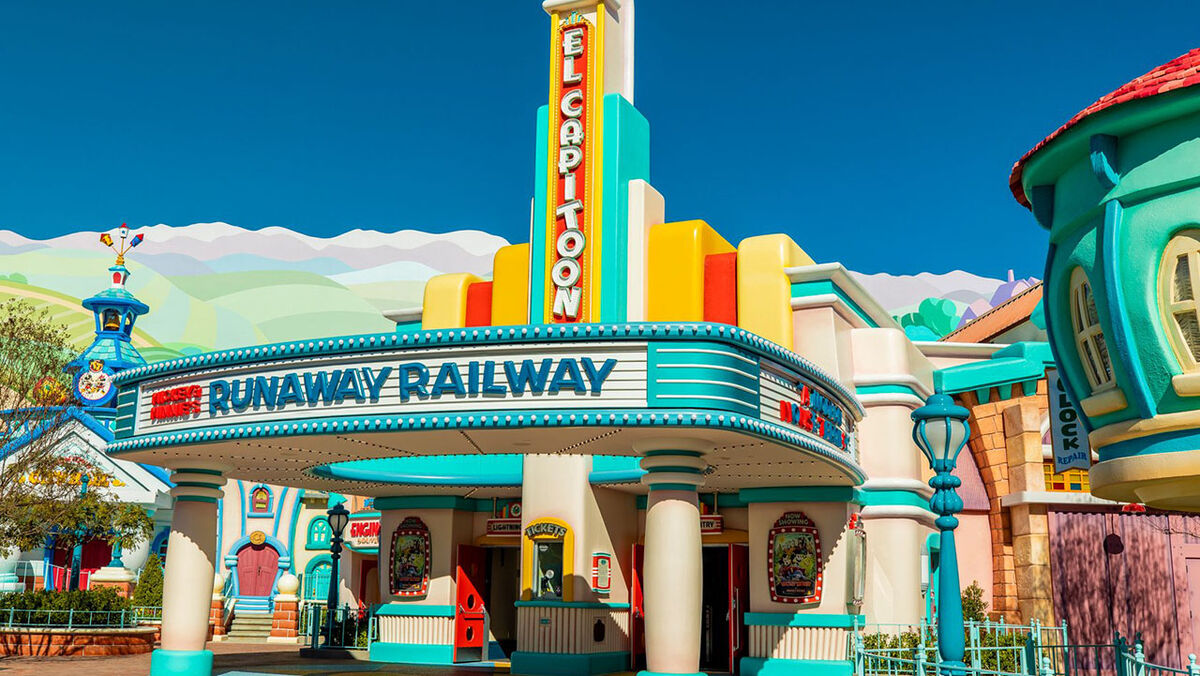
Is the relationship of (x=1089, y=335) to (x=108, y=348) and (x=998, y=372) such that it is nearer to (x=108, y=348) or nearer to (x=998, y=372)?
(x=998, y=372)

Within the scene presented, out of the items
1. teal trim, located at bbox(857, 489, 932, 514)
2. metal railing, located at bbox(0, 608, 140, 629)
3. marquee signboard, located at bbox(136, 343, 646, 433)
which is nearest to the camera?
marquee signboard, located at bbox(136, 343, 646, 433)

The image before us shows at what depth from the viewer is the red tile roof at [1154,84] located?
1202 centimetres

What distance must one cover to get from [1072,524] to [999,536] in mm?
1841

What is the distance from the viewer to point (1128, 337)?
12.3 meters

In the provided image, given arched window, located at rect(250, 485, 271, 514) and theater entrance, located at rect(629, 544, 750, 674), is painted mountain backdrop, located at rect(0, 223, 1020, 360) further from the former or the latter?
theater entrance, located at rect(629, 544, 750, 674)

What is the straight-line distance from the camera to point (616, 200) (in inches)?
902

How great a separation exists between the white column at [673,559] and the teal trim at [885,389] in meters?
8.71

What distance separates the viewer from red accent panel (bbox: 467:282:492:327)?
2530 cm

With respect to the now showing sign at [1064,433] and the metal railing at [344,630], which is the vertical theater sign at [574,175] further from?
the now showing sign at [1064,433]

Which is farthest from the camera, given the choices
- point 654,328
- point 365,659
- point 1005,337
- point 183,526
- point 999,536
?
point 1005,337

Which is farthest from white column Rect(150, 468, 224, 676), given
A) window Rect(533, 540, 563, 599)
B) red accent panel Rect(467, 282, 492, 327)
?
red accent panel Rect(467, 282, 492, 327)

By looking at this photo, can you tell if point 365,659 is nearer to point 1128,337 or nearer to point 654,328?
point 654,328

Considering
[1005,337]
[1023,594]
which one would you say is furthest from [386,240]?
[1023,594]

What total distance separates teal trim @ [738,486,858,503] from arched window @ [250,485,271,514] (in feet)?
75.0
